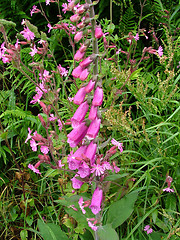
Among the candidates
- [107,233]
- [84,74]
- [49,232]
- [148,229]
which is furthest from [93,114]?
[148,229]

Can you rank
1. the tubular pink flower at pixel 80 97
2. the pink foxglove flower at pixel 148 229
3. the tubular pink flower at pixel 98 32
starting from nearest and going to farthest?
the tubular pink flower at pixel 98 32, the tubular pink flower at pixel 80 97, the pink foxglove flower at pixel 148 229

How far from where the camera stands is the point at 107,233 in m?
1.25

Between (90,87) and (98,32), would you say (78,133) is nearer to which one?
(90,87)

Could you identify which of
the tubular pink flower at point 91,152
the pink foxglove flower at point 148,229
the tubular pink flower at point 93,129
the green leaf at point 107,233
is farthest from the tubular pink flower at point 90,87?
the pink foxglove flower at point 148,229

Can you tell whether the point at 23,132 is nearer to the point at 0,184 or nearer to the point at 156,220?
the point at 0,184

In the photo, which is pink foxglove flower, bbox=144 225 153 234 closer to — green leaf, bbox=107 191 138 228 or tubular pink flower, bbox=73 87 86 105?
green leaf, bbox=107 191 138 228

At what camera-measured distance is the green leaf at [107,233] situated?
121 centimetres

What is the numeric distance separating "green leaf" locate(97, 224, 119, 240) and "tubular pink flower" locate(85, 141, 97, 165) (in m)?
0.34

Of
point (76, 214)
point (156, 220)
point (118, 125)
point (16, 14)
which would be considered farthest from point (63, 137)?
point (16, 14)

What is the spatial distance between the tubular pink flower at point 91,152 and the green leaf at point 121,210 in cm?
39

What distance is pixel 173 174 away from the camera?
5.86 ft

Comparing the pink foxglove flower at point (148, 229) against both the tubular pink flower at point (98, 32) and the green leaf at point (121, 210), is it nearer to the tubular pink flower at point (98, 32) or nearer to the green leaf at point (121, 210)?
the green leaf at point (121, 210)

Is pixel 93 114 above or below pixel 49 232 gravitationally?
above

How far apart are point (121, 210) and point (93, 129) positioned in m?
0.55
